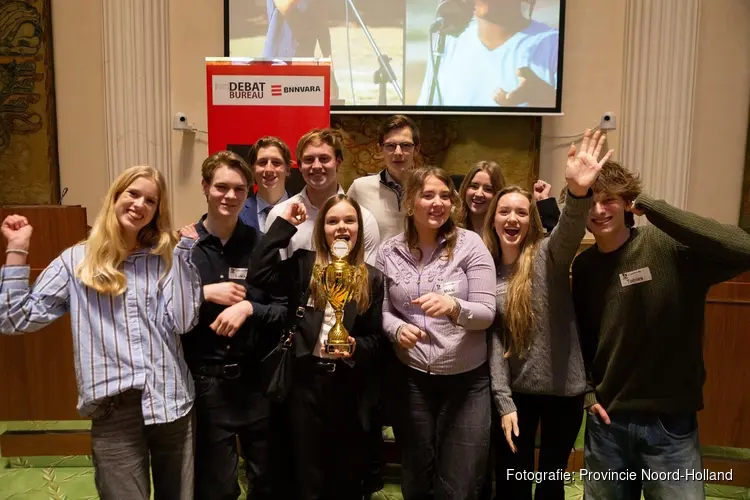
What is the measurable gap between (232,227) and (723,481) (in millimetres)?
3100

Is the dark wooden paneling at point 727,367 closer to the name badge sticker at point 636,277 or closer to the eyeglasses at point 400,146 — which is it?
the name badge sticker at point 636,277

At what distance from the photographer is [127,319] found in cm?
185

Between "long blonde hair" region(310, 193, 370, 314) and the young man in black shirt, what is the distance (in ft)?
0.56

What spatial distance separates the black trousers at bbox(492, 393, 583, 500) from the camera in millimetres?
2135

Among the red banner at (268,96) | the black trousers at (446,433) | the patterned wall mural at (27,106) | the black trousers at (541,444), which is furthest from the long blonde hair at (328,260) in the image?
the patterned wall mural at (27,106)

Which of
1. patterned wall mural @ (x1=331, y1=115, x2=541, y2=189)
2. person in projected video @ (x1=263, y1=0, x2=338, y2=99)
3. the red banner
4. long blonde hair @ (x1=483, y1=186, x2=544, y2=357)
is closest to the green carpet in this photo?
long blonde hair @ (x1=483, y1=186, x2=544, y2=357)

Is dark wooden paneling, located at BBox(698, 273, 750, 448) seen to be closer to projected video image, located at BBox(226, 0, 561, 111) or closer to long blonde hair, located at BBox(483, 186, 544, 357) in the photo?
long blonde hair, located at BBox(483, 186, 544, 357)

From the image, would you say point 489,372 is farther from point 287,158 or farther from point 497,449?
point 287,158

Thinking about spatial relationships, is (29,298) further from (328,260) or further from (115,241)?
(328,260)

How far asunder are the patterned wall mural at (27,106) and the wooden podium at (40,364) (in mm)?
3032

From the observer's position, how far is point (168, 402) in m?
1.88

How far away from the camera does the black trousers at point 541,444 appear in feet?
7.00

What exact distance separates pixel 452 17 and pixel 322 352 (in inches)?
177

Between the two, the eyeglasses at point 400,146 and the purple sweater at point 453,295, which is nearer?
the purple sweater at point 453,295
